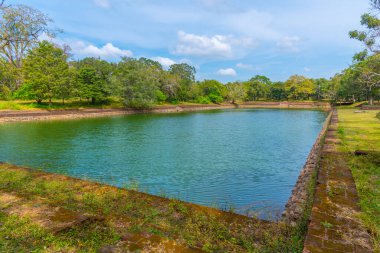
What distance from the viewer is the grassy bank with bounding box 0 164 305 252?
11.6 ft

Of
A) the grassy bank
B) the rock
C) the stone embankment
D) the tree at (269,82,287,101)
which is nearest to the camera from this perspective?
the rock

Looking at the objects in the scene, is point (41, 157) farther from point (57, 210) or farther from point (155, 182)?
point (57, 210)

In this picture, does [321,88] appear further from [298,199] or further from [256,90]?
[298,199]

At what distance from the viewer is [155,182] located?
31.9ft

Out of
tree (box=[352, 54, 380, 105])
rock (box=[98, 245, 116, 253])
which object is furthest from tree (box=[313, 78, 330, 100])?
rock (box=[98, 245, 116, 253])

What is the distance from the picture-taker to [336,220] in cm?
414

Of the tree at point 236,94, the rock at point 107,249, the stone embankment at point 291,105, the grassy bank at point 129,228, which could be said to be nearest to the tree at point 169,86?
the tree at point 236,94

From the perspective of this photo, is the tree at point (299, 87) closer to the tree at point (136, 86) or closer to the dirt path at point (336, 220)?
the tree at point (136, 86)

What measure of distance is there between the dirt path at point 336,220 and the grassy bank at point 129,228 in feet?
1.04

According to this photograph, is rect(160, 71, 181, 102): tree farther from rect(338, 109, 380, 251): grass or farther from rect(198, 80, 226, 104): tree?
rect(338, 109, 380, 251): grass

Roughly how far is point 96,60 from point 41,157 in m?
42.2

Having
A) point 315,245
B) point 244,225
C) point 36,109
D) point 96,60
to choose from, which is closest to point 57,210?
point 244,225

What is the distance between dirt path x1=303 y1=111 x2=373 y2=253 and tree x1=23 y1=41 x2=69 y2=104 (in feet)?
133

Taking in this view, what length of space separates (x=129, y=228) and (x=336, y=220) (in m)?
3.52
